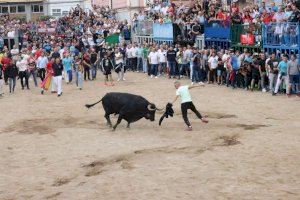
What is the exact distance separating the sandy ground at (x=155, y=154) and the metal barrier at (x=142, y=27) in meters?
14.9

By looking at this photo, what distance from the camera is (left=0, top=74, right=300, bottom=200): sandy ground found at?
424 inches

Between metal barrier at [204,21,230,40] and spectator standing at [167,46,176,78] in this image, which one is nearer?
metal barrier at [204,21,230,40]

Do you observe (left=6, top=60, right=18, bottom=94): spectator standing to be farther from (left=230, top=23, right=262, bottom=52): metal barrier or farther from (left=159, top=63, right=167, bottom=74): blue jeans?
(left=230, top=23, right=262, bottom=52): metal barrier

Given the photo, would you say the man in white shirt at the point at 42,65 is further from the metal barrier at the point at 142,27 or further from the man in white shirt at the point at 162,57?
the metal barrier at the point at 142,27

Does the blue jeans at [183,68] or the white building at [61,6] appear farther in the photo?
the white building at [61,6]

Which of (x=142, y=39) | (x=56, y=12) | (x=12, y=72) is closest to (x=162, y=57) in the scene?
(x=142, y=39)

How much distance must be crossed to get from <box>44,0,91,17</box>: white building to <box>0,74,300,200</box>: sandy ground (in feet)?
144

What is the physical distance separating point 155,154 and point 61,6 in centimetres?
5412

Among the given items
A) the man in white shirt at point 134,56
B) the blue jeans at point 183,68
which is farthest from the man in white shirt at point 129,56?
the blue jeans at point 183,68

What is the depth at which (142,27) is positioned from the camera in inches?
1442

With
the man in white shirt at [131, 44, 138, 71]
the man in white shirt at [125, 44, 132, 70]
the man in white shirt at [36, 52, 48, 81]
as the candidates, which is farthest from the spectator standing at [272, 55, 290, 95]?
the man in white shirt at [125, 44, 132, 70]

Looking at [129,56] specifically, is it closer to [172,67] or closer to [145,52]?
[145,52]

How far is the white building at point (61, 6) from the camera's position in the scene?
64.1m

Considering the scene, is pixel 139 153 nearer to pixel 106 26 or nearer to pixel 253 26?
pixel 253 26
